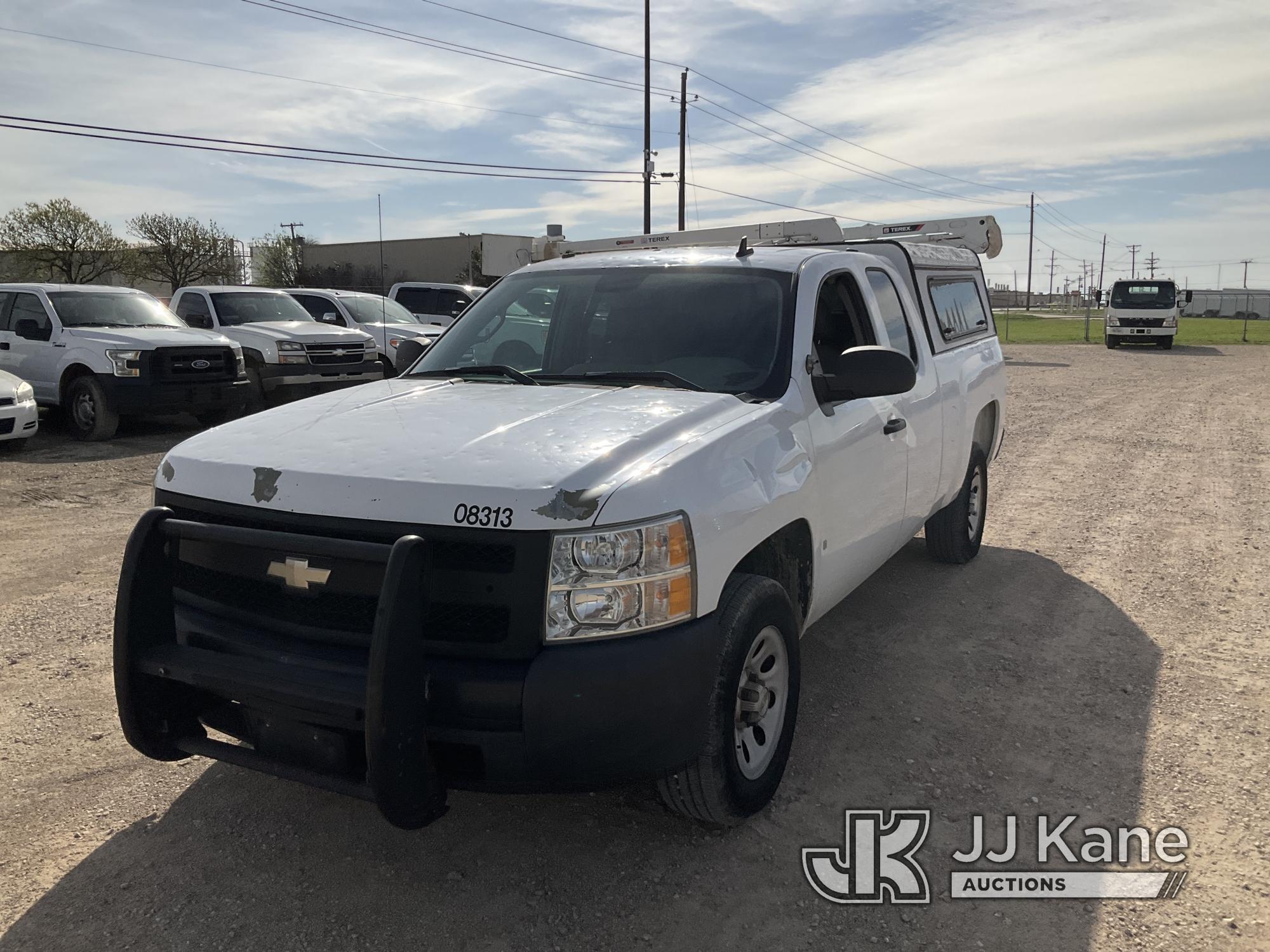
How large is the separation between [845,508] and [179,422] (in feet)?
40.7

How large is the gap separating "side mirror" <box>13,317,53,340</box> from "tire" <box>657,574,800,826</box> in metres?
12.0

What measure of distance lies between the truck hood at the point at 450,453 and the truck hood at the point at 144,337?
31.2 feet

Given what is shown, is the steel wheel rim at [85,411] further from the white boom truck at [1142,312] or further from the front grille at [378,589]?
the white boom truck at [1142,312]

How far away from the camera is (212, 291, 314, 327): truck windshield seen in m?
15.2

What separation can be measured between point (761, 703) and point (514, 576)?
3.61 ft

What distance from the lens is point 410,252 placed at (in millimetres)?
54719

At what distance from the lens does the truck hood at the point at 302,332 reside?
14.2 metres

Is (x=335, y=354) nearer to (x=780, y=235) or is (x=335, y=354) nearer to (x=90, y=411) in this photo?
(x=90, y=411)

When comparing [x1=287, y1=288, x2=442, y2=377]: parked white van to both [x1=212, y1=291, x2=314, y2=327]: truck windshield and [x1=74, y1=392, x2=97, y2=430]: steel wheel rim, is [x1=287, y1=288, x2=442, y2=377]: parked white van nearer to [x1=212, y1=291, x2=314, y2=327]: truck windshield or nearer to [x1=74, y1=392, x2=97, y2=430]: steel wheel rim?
[x1=212, y1=291, x2=314, y2=327]: truck windshield

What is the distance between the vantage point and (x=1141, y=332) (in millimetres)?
32375

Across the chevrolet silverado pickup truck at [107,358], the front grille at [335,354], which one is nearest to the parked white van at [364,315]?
the front grille at [335,354]

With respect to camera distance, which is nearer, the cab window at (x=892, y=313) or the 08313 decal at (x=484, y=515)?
the 08313 decal at (x=484, y=515)

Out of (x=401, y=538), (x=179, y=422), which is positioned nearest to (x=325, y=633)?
(x=401, y=538)

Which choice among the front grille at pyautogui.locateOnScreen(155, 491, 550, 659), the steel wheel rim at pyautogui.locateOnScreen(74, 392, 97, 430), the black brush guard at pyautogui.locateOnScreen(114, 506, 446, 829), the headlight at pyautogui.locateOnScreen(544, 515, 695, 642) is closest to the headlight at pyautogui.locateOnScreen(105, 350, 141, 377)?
the steel wheel rim at pyautogui.locateOnScreen(74, 392, 97, 430)
